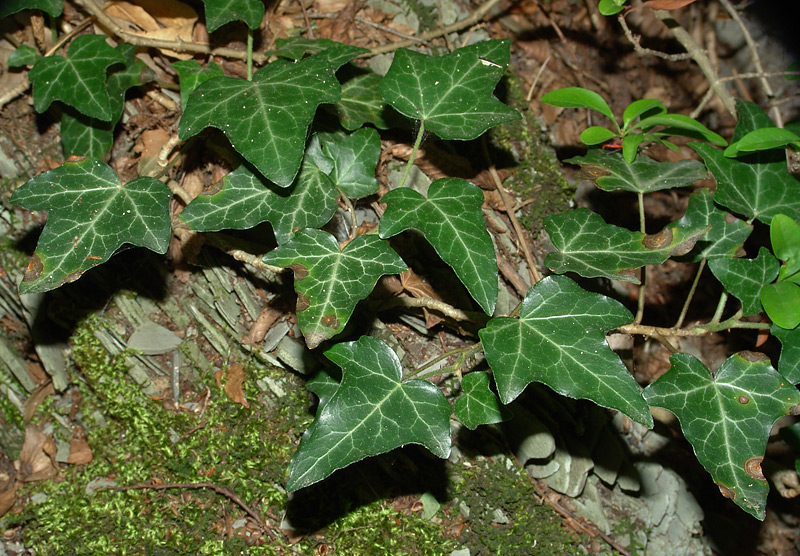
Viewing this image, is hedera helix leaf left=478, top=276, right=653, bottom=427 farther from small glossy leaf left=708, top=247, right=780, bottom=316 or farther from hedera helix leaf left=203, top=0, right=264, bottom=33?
hedera helix leaf left=203, top=0, right=264, bottom=33

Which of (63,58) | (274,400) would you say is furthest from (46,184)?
(274,400)

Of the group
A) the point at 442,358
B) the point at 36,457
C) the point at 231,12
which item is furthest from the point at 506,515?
the point at 231,12

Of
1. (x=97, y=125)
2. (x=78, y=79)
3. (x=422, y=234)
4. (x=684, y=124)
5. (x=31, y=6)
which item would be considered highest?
(x=31, y=6)

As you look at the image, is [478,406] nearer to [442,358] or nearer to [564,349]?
[442,358]

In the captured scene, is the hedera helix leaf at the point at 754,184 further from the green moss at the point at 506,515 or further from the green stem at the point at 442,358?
the green moss at the point at 506,515

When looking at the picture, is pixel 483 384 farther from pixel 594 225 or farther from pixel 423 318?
pixel 594 225

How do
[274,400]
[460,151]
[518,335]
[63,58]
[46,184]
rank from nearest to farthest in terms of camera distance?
1. [518,335]
2. [46,184]
3. [63,58]
4. [274,400]
5. [460,151]

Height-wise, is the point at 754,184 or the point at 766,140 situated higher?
the point at 766,140
